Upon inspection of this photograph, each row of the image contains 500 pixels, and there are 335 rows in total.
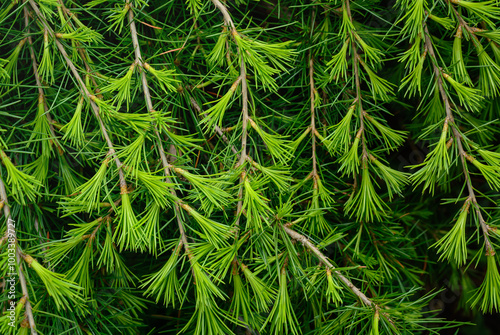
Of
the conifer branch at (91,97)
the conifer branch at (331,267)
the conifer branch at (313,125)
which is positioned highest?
the conifer branch at (91,97)

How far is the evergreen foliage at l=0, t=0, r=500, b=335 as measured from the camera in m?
0.60

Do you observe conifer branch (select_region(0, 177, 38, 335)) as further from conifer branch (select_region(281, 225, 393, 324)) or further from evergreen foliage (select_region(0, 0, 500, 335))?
conifer branch (select_region(281, 225, 393, 324))

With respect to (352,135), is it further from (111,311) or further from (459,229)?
(111,311)

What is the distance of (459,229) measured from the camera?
0.69 m

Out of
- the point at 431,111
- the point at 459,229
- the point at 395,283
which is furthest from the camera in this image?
the point at 395,283

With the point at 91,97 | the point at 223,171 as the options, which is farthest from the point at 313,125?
the point at 91,97

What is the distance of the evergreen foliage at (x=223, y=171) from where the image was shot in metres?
0.60

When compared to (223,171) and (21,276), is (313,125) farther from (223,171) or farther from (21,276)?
(21,276)

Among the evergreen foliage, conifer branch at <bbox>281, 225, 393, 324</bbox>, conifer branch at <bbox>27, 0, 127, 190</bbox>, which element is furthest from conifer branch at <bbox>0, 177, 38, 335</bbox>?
conifer branch at <bbox>281, 225, 393, 324</bbox>

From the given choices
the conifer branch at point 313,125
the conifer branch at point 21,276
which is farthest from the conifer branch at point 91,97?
the conifer branch at point 313,125

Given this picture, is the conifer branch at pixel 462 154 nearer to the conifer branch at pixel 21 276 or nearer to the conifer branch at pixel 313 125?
the conifer branch at pixel 313 125

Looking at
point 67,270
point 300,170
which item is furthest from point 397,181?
point 67,270

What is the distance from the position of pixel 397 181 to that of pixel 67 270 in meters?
0.65

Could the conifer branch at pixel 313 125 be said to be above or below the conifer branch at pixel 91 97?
below
